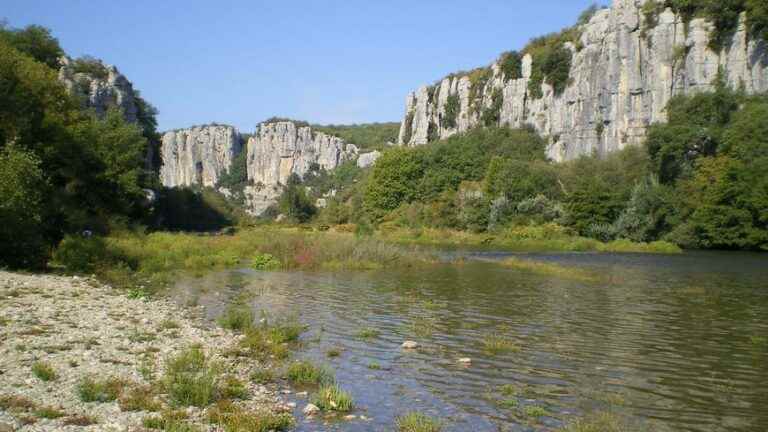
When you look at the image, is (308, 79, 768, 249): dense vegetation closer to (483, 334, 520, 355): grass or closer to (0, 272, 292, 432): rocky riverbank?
(483, 334, 520, 355): grass

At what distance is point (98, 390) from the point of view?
30.2 feet

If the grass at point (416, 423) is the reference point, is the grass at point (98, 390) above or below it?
above

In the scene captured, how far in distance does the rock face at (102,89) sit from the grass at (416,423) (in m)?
69.6

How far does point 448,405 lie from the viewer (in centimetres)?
1038

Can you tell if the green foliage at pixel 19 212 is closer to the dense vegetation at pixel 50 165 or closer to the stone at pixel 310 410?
the dense vegetation at pixel 50 165

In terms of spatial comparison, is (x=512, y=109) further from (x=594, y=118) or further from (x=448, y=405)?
(x=448, y=405)

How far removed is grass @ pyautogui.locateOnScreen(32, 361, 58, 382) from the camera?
9617mm

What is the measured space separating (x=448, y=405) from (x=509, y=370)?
2.65 m

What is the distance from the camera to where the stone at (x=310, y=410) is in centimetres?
963

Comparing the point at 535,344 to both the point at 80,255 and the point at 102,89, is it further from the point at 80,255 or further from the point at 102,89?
the point at 102,89

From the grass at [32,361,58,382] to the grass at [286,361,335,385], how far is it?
3813 millimetres

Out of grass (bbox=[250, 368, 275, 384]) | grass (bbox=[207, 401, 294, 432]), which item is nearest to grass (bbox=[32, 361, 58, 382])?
grass (bbox=[207, 401, 294, 432])

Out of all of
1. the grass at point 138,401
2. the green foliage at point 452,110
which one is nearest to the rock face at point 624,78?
the green foliage at point 452,110

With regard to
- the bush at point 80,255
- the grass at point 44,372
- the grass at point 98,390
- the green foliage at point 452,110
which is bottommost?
the grass at point 98,390
